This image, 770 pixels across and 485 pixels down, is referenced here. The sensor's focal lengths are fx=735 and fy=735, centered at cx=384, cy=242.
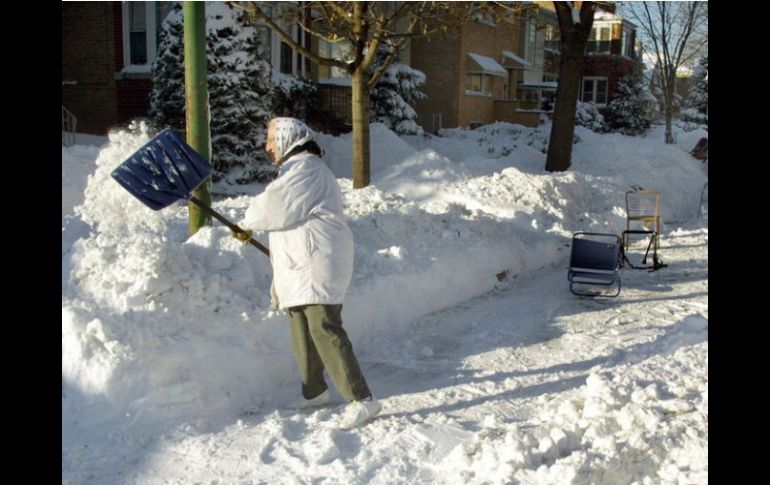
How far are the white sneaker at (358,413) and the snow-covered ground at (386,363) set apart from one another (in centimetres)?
6

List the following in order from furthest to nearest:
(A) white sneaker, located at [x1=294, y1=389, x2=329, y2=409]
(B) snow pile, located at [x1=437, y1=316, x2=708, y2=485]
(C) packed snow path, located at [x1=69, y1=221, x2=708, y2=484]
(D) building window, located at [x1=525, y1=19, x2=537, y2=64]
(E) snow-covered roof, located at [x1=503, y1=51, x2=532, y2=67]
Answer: (D) building window, located at [x1=525, y1=19, x2=537, y2=64] → (E) snow-covered roof, located at [x1=503, y1=51, x2=532, y2=67] → (A) white sneaker, located at [x1=294, y1=389, x2=329, y2=409] → (C) packed snow path, located at [x1=69, y1=221, x2=708, y2=484] → (B) snow pile, located at [x1=437, y1=316, x2=708, y2=485]

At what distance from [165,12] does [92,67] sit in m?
2.40

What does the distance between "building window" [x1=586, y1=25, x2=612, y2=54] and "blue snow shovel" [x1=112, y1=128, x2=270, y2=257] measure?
44.7m

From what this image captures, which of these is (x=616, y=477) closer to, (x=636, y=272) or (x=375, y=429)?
(x=375, y=429)

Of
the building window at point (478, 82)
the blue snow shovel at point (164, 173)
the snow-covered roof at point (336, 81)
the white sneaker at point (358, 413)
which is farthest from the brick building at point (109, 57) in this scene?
the white sneaker at point (358, 413)

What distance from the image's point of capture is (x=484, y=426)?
4398 millimetres

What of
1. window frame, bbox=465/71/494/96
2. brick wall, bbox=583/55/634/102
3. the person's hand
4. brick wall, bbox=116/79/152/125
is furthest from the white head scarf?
brick wall, bbox=583/55/634/102

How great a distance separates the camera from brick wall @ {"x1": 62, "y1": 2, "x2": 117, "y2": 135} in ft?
61.1

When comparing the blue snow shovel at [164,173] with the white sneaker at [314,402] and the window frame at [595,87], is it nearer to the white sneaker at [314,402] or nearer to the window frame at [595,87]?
the white sneaker at [314,402]

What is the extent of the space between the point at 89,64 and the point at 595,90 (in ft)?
112

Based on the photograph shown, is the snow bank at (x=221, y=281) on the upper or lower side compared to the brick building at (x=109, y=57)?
lower

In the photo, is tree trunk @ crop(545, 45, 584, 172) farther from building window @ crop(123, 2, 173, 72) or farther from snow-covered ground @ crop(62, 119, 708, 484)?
building window @ crop(123, 2, 173, 72)

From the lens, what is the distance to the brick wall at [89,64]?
18.6m

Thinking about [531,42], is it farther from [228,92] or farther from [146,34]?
[228,92]
